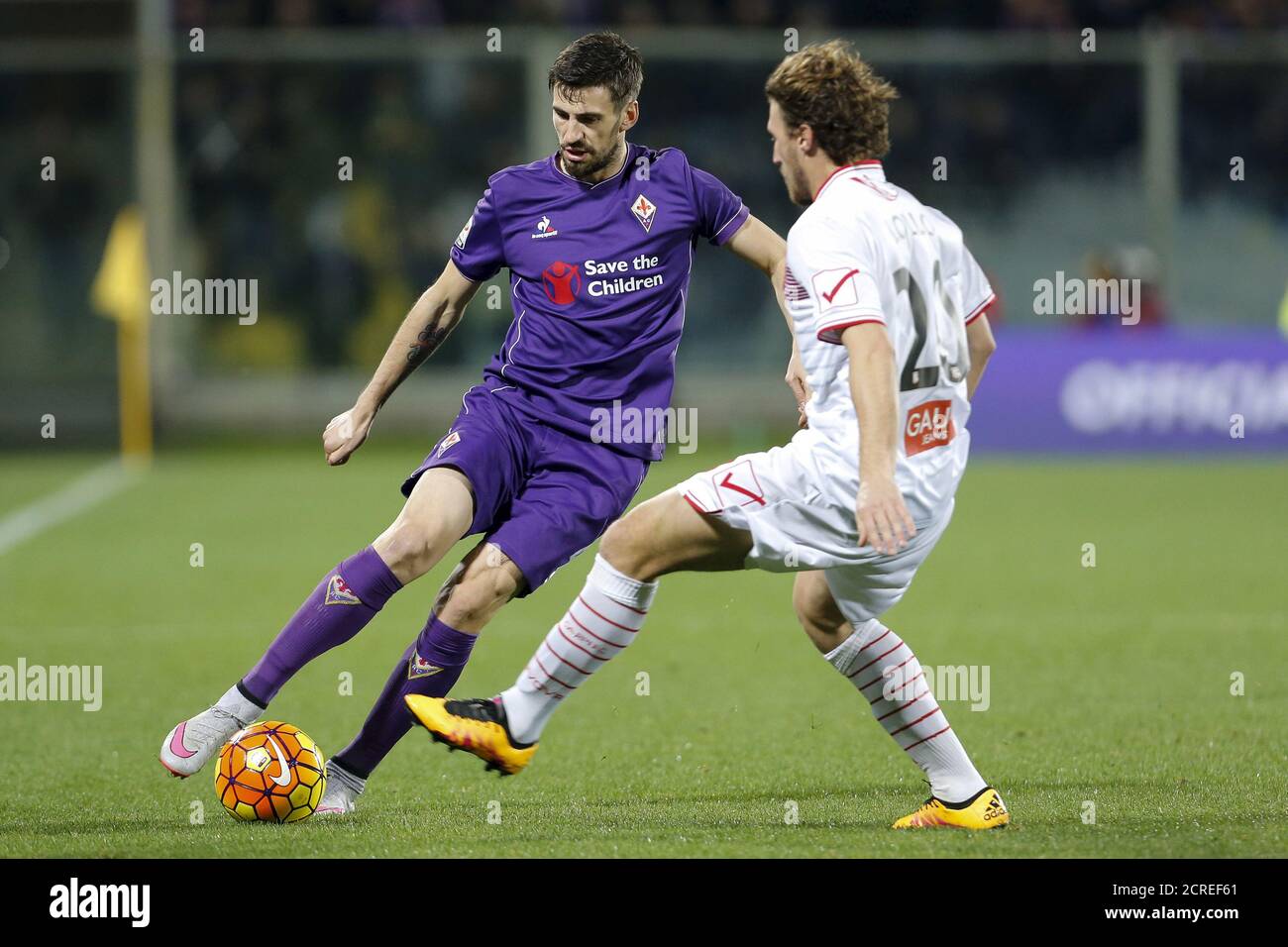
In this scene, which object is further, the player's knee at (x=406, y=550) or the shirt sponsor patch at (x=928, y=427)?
the player's knee at (x=406, y=550)

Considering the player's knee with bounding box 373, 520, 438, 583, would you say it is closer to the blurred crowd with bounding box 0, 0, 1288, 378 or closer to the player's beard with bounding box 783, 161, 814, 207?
the player's beard with bounding box 783, 161, 814, 207

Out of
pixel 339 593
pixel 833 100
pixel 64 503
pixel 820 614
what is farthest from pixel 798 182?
pixel 64 503

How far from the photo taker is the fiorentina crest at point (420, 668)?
17.3 feet

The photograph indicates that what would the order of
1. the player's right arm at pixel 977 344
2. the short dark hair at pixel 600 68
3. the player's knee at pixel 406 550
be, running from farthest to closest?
the short dark hair at pixel 600 68 < the player's knee at pixel 406 550 < the player's right arm at pixel 977 344

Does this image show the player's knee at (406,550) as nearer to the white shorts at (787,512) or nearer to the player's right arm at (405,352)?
the player's right arm at (405,352)

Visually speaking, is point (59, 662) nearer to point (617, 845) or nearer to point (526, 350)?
point (526, 350)

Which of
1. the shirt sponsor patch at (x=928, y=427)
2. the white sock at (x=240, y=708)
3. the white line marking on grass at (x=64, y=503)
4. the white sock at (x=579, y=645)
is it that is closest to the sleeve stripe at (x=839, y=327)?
the shirt sponsor patch at (x=928, y=427)

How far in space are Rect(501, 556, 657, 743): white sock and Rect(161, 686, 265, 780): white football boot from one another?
947 millimetres

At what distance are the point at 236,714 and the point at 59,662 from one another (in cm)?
348

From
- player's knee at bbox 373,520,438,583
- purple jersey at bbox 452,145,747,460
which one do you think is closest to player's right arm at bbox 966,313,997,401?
purple jersey at bbox 452,145,747,460

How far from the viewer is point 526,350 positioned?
566 cm

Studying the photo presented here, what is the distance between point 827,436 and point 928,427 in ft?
0.86

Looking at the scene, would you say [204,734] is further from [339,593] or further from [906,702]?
[906,702]

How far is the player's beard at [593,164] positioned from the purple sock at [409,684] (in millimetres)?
1452
